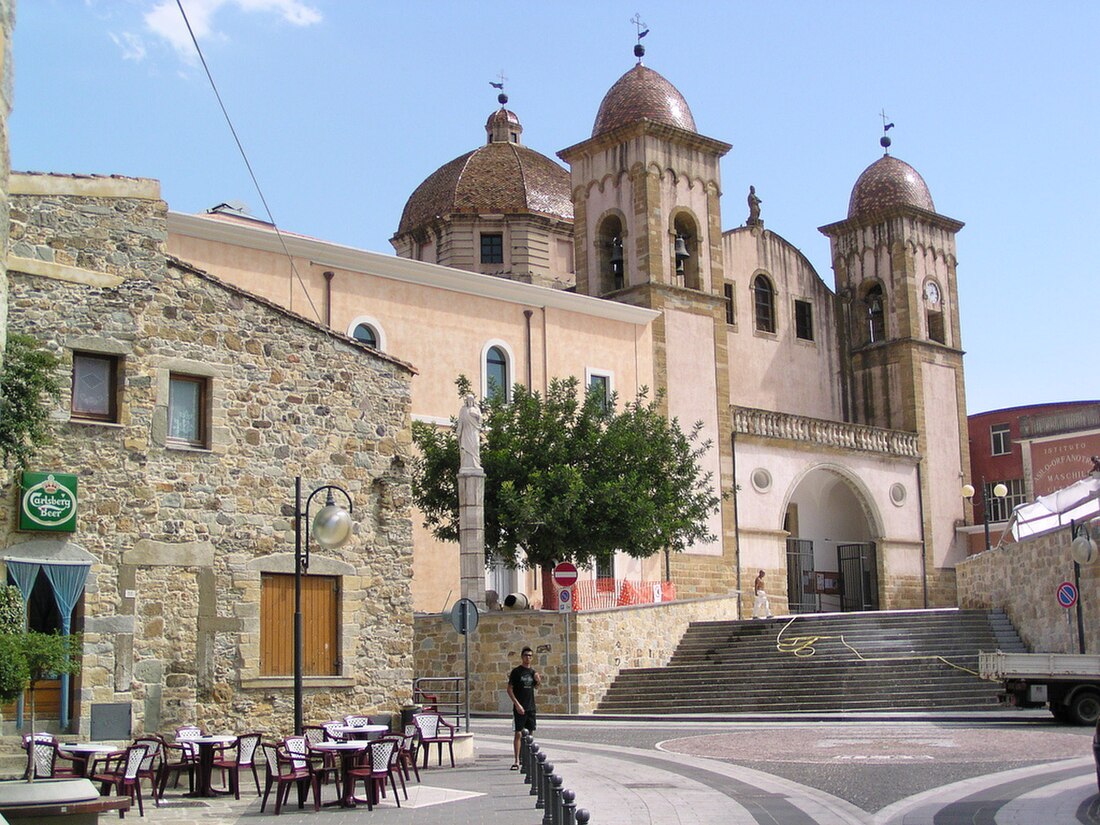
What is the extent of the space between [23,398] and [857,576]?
33718 mm

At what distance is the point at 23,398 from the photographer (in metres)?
14.6

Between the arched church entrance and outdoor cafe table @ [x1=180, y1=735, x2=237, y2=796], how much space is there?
29779 mm

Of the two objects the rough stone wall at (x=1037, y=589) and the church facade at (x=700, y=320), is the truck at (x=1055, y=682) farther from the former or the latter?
the church facade at (x=700, y=320)

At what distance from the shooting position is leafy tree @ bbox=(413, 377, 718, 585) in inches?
1164

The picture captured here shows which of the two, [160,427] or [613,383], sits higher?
[613,383]

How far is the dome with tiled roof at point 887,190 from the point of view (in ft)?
156

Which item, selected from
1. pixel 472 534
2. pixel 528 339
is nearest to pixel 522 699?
pixel 472 534

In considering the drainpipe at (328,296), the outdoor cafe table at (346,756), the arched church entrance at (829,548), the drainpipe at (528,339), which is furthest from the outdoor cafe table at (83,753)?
the arched church entrance at (829,548)

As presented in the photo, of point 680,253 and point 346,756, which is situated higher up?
point 680,253

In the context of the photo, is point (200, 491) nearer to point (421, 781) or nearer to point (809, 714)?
point (421, 781)

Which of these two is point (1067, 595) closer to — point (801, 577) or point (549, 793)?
point (801, 577)

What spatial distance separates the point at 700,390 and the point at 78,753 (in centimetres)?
2788

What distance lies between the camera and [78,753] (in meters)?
13.2

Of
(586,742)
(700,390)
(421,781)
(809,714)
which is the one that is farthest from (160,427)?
(700,390)
